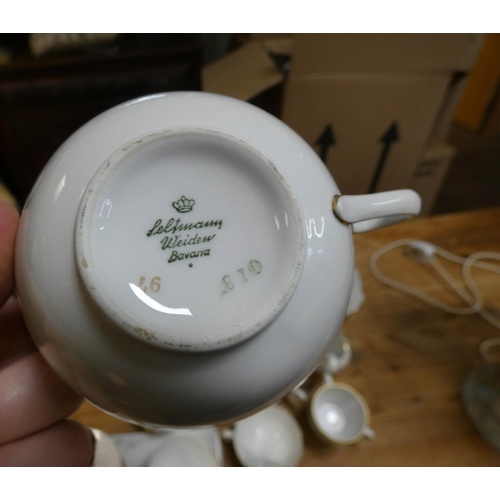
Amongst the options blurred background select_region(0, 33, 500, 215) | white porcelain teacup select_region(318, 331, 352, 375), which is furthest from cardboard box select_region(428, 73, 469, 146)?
white porcelain teacup select_region(318, 331, 352, 375)

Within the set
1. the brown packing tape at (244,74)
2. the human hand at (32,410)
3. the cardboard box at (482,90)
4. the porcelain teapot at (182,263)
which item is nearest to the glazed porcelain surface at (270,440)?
the human hand at (32,410)

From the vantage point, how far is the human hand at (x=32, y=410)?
629 millimetres

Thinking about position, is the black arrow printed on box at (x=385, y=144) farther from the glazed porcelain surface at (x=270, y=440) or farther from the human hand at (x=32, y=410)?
the human hand at (x=32, y=410)

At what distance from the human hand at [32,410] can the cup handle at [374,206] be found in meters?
0.45

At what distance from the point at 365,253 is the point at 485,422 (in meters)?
0.48

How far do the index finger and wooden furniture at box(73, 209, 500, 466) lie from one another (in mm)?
448

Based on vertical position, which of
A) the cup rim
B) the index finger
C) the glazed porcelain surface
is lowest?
the glazed porcelain surface

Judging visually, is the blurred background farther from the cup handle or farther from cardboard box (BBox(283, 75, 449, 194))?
the cup handle

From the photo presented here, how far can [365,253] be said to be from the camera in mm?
1185

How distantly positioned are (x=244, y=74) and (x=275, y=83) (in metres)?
0.10

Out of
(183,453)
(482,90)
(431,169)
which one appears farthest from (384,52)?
(482,90)

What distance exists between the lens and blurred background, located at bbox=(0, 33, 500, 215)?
121 centimetres

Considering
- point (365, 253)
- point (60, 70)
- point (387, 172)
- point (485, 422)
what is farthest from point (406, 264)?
point (60, 70)

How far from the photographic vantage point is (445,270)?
1158 mm
